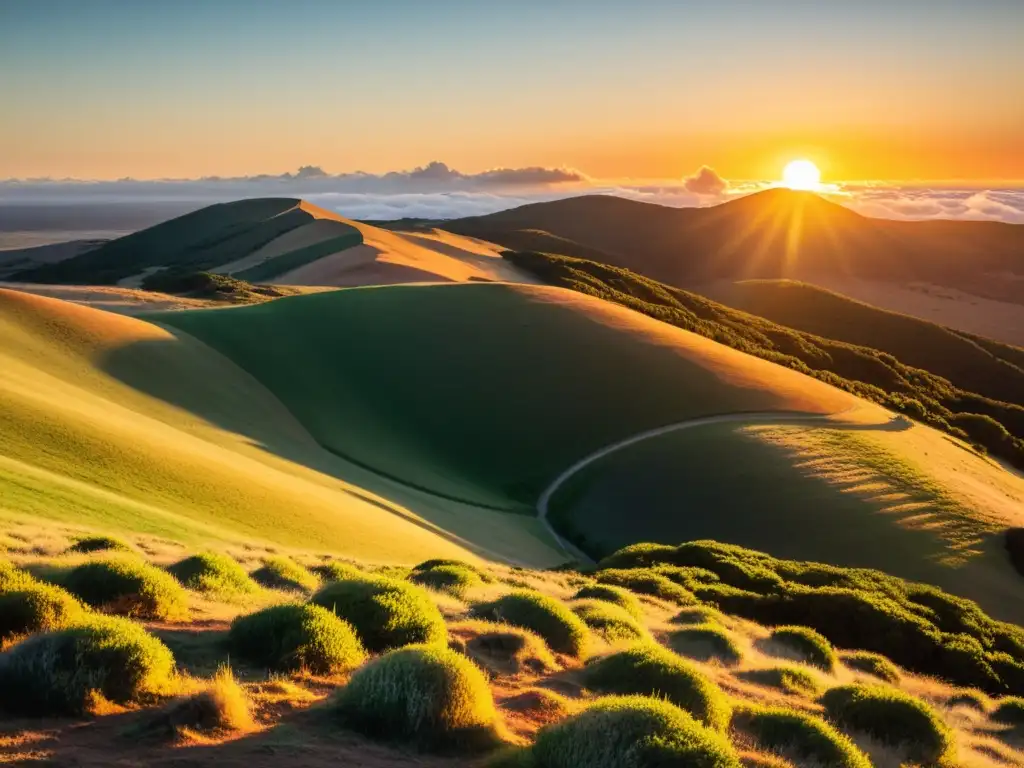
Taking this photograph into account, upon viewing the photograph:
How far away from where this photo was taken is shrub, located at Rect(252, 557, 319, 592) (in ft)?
54.7

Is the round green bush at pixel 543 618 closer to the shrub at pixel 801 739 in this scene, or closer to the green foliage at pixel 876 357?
the shrub at pixel 801 739

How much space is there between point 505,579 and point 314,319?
132ft

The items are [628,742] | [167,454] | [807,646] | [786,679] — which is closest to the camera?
[628,742]

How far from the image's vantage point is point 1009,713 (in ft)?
61.0

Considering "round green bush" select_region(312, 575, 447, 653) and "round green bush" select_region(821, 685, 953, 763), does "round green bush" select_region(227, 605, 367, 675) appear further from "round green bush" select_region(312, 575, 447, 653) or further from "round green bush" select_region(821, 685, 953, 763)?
"round green bush" select_region(821, 685, 953, 763)

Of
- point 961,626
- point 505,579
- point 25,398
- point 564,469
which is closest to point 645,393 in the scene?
point 564,469

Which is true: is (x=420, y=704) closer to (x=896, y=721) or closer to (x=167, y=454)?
(x=896, y=721)

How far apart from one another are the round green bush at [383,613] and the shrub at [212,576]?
2630 millimetres

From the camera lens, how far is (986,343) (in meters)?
123

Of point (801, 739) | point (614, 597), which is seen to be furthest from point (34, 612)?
point (614, 597)

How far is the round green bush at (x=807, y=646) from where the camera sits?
20156mm

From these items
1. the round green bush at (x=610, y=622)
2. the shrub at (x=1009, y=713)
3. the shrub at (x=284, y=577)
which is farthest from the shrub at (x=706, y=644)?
the shrub at (x=284, y=577)

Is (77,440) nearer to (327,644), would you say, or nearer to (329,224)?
(327,644)

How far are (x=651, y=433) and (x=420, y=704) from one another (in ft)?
143
